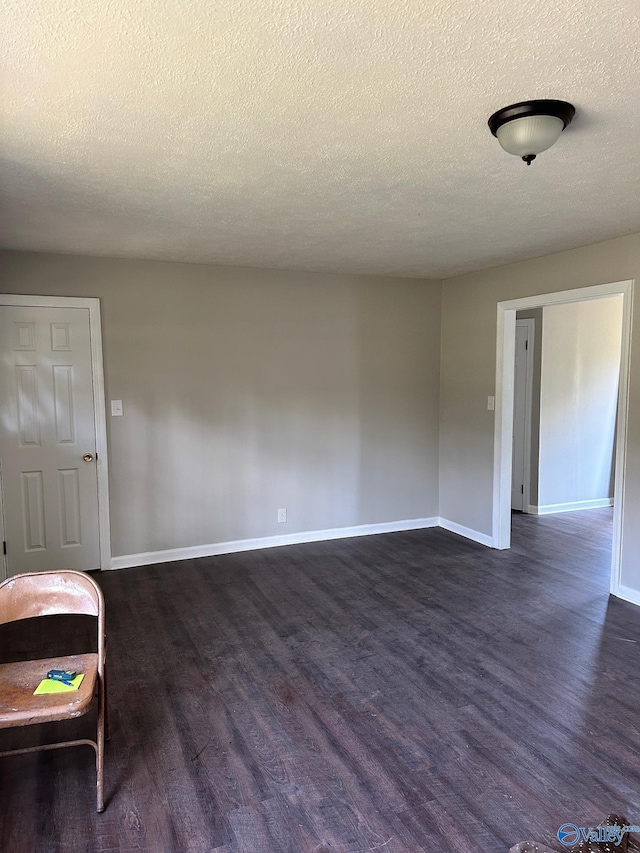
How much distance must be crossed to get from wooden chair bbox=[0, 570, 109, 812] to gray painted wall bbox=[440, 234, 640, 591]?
332 centimetres

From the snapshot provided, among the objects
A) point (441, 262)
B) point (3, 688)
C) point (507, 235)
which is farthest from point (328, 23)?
point (441, 262)

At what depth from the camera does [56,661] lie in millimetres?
2215

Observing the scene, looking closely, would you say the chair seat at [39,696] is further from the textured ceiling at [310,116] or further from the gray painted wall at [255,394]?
the gray painted wall at [255,394]

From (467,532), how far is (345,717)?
3092mm

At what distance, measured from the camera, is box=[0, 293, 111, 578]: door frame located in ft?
13.8

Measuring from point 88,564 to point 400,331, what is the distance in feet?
11.0

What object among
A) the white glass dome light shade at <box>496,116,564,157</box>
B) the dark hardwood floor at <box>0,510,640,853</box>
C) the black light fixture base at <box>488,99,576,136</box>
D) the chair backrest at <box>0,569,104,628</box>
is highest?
the black light fixture base at <box>488,99,576,136</box>

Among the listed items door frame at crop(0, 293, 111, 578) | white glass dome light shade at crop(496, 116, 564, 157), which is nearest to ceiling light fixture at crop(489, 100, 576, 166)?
white glass dome light shade at crop(496, 116, 564, 157)

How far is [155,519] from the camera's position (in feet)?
15.2

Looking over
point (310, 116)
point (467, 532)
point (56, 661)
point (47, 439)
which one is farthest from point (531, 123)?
point (467, 532)

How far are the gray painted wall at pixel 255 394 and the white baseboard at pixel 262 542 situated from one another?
0.06m

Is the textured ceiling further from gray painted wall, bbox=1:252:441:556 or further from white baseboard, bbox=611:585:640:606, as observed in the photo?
white baseboard, bbox=611:585:640:606

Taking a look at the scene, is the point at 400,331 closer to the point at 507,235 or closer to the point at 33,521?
the point at 507,235

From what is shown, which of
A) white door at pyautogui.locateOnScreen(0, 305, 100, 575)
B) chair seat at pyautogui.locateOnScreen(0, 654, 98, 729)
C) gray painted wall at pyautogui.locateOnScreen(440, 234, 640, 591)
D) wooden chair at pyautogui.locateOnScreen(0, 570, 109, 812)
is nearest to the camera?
chair seat at pyautogui.locateOnScreen(0, 654, 98, 729)
